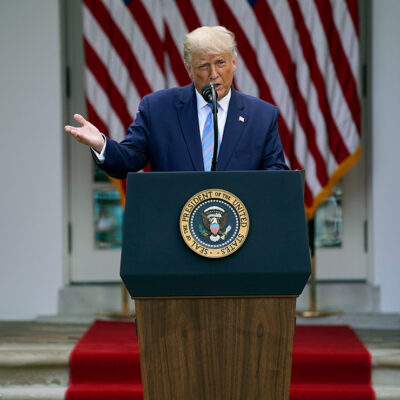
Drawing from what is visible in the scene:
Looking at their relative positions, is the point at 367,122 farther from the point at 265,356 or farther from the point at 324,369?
the point at 265,356

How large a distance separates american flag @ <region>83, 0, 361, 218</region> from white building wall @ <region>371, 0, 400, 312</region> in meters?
0.21

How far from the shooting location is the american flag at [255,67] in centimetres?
455

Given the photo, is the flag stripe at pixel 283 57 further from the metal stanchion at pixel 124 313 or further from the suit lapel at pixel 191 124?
the suit lapel at pixel 191 124

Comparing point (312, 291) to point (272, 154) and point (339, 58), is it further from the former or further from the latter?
point (272, 154)

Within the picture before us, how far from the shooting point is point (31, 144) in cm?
466

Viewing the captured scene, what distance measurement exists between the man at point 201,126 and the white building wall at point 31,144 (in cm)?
271

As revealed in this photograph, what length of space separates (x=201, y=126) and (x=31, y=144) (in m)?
2.86

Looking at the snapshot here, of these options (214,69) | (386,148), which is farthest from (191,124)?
(386,148)

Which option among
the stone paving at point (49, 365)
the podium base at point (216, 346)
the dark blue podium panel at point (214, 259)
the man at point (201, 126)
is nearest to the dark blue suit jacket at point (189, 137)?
the man at point (201, 126)

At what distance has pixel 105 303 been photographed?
4777 mm

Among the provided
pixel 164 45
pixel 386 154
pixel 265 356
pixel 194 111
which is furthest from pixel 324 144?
pixel 265 356

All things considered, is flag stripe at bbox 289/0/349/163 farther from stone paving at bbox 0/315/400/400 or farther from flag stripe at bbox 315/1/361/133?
stone paving at bbox 0/315/400/400

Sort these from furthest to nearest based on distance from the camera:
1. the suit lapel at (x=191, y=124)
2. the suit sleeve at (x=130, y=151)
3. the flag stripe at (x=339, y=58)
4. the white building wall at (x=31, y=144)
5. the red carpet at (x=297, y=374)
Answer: the white building wall at (x=31, y=144)
the flag stripe at (x=339, y=58)
the red carpet at (x=297, y=374)
the suit lapel at (x=191, y=124)
the suit sleeve at (x=130, y=151)

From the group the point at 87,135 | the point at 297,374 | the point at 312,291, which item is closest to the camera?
the point at 87,135
